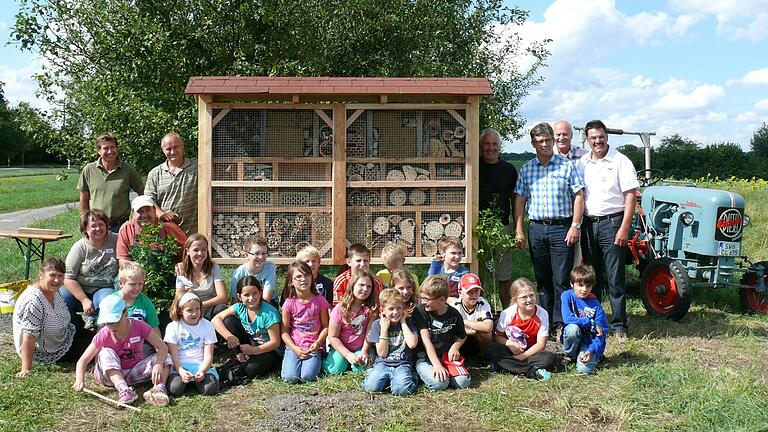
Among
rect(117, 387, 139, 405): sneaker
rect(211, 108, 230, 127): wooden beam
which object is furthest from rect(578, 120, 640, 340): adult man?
rect(117, 387, 139, 405): sneaker

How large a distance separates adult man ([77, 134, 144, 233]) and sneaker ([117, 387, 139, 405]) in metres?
2.17

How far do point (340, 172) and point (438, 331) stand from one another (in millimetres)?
1811

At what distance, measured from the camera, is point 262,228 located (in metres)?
5.88

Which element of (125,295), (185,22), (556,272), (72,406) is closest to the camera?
(72,406)

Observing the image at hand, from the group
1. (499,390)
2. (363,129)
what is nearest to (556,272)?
(499,390)

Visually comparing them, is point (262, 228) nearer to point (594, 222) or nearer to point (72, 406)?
point (72, 406)

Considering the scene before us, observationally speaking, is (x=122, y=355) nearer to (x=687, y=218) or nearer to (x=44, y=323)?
(x=44, y=323)

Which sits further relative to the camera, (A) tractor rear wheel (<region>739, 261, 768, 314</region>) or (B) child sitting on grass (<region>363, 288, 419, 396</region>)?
(A) tractor rear wheel (<region>739, 261, 768, 314</region>)

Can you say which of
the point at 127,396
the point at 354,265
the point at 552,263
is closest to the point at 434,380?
the point at 354,265

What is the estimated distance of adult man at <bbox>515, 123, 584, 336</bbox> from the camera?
5523 mm

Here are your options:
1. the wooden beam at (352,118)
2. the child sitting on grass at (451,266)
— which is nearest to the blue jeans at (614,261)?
the child sitting on grass at (451,266)

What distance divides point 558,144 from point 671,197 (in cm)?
166

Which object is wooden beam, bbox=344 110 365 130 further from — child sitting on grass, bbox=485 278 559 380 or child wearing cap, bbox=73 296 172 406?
child wearing cap, bbox=73 296 172 406

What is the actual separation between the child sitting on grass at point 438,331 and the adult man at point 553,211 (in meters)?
1.24
